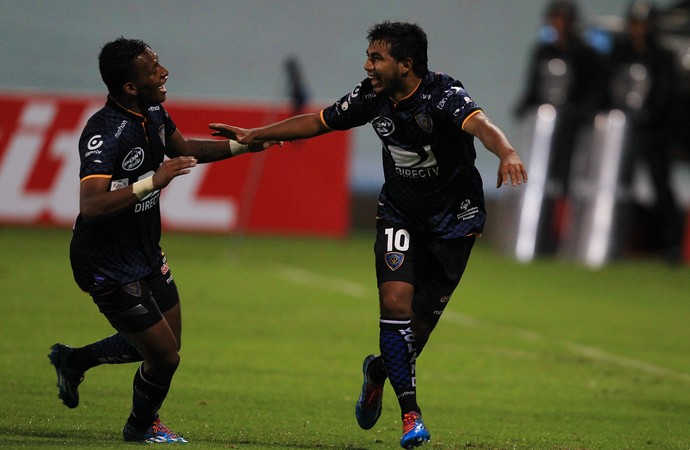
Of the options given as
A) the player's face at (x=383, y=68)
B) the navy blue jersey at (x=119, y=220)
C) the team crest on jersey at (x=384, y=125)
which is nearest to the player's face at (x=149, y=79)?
the navy blue jersey at (x=119, y=220)

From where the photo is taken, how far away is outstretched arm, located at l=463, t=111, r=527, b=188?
6.34 meters

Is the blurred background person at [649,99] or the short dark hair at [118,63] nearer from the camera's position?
the short dark hair at [118,63]

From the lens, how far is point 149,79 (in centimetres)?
682

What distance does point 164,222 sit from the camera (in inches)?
803

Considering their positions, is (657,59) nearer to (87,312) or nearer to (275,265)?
(275,265)

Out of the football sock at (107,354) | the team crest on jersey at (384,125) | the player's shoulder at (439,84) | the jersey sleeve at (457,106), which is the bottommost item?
the football sock at (107,354)

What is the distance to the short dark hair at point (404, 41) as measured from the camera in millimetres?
7039

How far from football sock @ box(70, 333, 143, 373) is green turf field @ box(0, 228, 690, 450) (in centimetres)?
34

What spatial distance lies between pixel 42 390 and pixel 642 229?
14.6 m

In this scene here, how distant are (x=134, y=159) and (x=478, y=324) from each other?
22.2 feet

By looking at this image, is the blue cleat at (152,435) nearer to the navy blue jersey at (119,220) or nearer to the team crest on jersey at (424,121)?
the navy blue jersey at (119,220)

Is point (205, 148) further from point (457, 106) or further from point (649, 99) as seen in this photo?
point (649, 99)

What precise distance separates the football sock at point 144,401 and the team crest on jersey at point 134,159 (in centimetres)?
110

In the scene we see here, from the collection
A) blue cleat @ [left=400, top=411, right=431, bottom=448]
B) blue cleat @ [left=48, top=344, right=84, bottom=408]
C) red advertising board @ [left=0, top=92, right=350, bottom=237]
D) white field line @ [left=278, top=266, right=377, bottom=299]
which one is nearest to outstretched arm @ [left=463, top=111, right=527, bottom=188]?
blue cleat @ [left=400, top=411, right=431, bottom=448]
